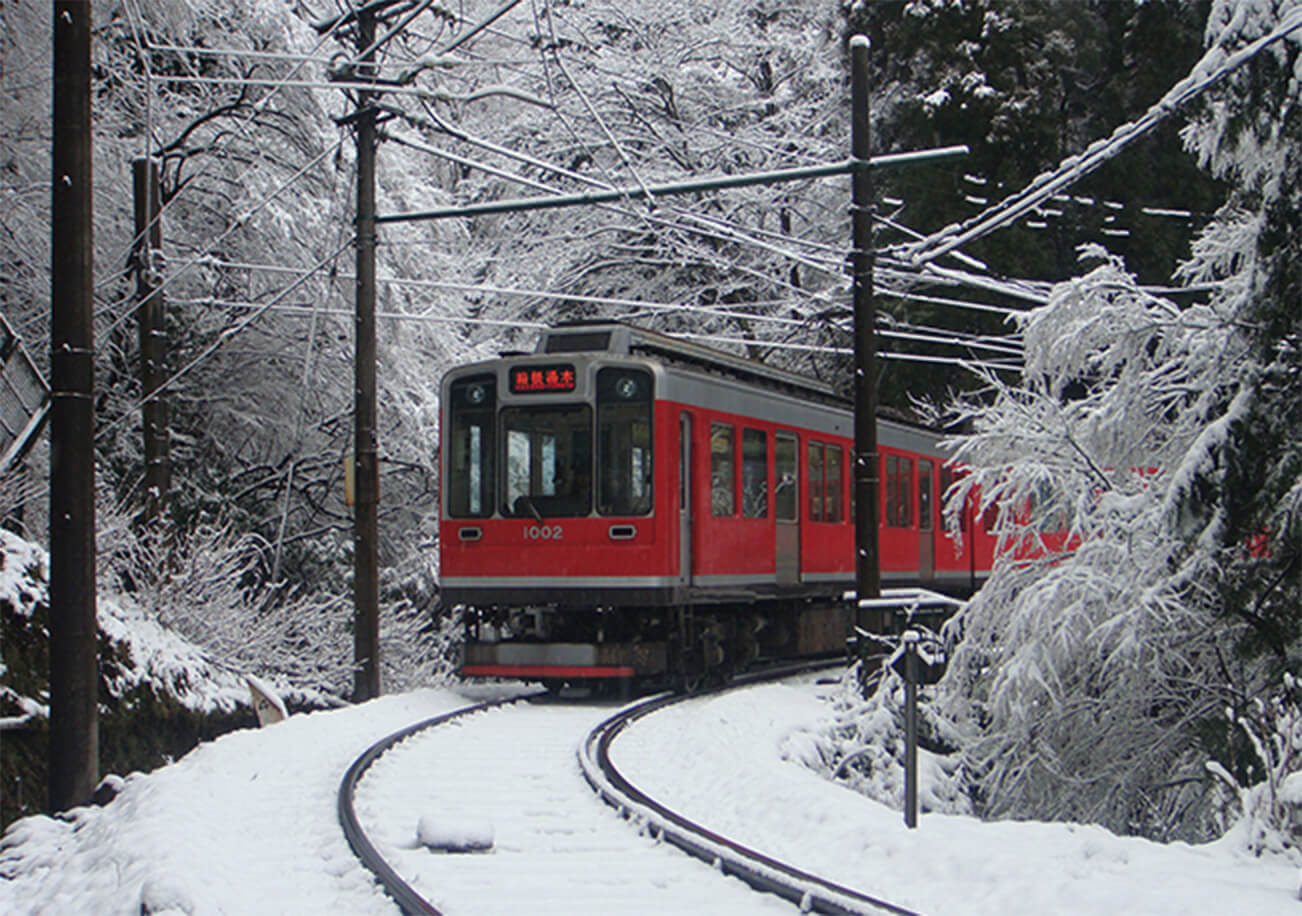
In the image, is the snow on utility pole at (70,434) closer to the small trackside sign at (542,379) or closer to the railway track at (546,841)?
the railway track at (546,841)

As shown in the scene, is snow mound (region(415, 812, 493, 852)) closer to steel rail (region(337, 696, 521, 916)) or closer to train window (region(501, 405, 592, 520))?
Answer: steel rail (region(337, 696, 521, 916))

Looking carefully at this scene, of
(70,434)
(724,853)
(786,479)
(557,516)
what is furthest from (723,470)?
(724,853)

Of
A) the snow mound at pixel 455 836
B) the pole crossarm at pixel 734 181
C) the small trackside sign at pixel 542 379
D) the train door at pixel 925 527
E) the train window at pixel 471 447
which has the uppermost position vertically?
the pole crossarm at pixel 734 181

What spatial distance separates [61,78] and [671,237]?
1839 cm

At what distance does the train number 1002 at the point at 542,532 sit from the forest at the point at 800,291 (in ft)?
8.28

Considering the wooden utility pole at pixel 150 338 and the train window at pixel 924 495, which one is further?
the train window at pixel 924 495

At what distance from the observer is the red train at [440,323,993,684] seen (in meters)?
13.6

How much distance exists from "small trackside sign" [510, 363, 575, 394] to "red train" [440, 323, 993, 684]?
0.01 meters

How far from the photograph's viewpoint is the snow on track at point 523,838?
6309mm

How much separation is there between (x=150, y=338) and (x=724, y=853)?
11511 mm

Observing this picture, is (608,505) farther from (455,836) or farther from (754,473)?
(455,836)

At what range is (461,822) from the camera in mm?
7551

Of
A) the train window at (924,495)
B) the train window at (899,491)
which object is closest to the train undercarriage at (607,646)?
the train window at (899,491)

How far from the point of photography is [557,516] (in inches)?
547
